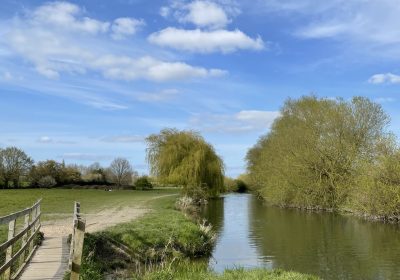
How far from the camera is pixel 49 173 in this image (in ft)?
318

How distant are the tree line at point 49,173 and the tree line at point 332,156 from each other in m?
54.4

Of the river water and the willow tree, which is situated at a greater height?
the willow tree

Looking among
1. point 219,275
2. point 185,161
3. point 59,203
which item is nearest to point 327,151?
point 185,161

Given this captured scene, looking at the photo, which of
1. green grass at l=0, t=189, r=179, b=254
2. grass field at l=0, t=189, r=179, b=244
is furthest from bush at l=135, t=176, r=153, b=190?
green grass at l=0, t=189, r=179, b=254

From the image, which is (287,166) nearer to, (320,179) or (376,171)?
(320,179)

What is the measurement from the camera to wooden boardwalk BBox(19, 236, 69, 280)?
41.2ft

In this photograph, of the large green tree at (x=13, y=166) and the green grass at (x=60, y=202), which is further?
the large green tree at (x=13, y=166)

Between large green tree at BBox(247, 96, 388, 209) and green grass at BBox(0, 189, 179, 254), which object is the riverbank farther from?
large green tree at BBox(247, 96, 388, 209)

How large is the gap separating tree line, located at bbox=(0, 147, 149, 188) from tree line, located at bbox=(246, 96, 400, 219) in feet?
179

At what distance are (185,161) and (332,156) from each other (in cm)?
1809

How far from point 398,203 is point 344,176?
10690 mm

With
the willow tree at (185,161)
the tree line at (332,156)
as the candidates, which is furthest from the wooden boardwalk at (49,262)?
the willow tree at (185,161)

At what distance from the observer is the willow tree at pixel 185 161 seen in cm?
5794

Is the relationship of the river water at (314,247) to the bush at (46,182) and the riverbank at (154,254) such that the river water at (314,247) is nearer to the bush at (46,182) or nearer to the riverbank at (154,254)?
the riverbank at (154,254)
